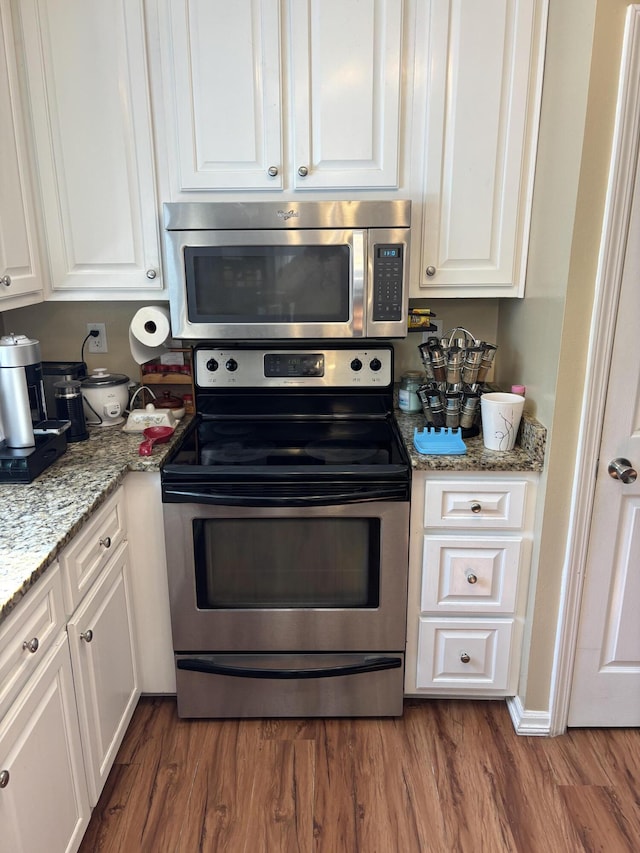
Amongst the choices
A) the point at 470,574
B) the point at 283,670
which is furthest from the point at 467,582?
the point at 283,670

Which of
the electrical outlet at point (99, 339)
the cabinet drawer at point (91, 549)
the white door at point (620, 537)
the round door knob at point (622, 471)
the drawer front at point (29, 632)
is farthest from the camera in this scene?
the electrical outlet at point (99, 339)

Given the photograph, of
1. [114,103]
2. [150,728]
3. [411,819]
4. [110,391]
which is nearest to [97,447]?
[110,391]

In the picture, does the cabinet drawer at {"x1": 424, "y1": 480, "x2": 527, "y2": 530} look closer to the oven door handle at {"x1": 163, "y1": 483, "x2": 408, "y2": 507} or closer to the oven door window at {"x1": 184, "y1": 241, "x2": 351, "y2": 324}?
the oven door handle at {"x1": 163, "y1": 483, "x2": 408, "y2": 507}

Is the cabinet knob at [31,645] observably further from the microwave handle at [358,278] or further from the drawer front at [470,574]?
the microwave handle at [358,278]

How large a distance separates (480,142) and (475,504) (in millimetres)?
1058

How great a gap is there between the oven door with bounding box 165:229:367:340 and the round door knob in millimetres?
817

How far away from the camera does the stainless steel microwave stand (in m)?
1.82

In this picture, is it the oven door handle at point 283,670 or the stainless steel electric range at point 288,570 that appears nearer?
the stainless steel electric range at point 288,570

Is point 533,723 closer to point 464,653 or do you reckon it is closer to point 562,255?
point 464,653

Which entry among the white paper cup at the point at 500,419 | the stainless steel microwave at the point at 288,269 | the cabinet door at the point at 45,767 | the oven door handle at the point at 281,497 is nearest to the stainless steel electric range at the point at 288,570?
the oven door handle at the point at 281,497

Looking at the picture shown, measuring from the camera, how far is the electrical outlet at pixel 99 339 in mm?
2273

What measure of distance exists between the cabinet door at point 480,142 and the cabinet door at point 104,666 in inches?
51.6

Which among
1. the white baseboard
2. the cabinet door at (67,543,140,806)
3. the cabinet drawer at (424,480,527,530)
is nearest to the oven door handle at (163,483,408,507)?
the cabinet drawer at (424,480,527,530)

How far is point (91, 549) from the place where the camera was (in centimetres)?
150
